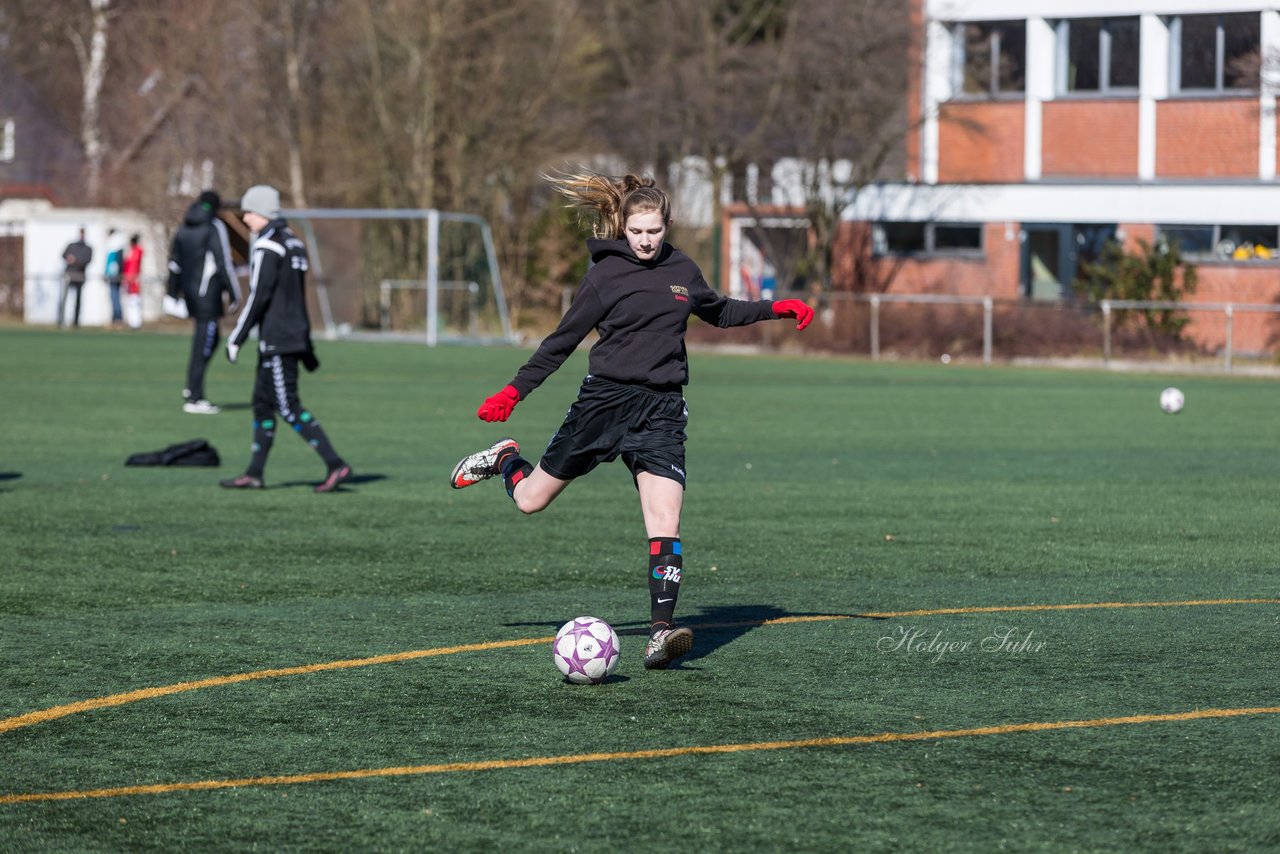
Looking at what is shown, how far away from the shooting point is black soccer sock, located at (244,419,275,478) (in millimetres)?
13734

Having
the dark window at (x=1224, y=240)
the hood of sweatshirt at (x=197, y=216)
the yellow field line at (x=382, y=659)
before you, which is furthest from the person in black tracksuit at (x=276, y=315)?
the dark window at (x=1224, y=240)

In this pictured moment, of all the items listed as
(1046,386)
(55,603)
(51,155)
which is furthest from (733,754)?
(51,155)

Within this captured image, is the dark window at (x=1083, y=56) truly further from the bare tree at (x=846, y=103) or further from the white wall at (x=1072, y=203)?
the bare tree at (x=846, y=103)

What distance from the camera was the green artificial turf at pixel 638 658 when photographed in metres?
5.42

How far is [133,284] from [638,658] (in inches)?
1525

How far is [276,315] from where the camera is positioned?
13398mm

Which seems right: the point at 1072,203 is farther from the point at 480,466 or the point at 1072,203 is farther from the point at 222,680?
the point at 222,680

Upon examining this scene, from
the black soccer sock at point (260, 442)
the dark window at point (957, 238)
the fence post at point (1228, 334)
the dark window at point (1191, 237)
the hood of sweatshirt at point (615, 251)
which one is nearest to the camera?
the hood of sweatshirt at point (615, 251)

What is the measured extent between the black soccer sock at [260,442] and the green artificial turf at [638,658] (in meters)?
0.30

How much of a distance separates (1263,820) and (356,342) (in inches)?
→ 1384

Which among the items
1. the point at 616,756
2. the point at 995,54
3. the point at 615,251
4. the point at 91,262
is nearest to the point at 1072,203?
the point at 995,54

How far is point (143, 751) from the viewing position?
6.16 m

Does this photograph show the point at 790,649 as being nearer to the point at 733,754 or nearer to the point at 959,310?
the point at 733,754

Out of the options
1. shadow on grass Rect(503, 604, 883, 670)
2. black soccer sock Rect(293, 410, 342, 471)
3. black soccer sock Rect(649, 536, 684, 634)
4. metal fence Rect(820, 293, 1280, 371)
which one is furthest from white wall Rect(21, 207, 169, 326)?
black soccer sock Rect(649, 536, 684, 634)
